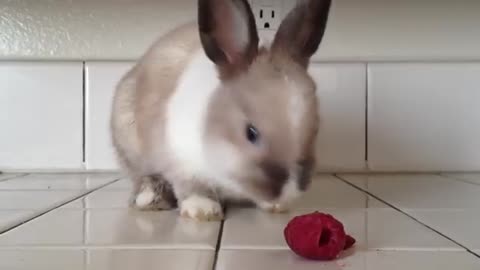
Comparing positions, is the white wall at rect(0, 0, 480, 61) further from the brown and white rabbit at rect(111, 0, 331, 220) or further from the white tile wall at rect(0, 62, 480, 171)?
the brown and white rabbit at rect(111, 0, 331, 220)

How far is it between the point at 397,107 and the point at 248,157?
0.93 metres

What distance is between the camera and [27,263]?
77 centimetres

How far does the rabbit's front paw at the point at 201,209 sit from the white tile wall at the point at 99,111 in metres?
0.74

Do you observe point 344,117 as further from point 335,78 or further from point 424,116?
point 424,116

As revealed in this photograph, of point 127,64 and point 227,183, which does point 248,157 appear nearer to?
point 227,183

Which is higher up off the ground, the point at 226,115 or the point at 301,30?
the point at 301,30

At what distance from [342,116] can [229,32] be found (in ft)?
2.65

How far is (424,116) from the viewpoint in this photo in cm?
186

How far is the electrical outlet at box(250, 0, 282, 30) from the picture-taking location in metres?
1.77

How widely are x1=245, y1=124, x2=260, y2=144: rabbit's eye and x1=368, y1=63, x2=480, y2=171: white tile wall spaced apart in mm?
890

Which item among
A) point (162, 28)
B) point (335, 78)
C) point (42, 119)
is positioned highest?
point (162, 28)

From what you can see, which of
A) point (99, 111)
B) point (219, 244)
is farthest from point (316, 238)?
point (99, 111)

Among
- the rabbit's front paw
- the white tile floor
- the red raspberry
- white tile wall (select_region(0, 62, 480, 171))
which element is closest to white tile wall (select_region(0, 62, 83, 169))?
white tile wall (select_region(0, 62, 480, 171))

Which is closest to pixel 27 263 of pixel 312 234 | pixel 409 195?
pixel 312 234
